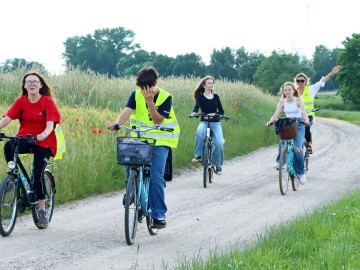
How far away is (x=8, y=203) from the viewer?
8.51 metres

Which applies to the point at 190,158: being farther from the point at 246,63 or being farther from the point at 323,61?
the point at 323,61

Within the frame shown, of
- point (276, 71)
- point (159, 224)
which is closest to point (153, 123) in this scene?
point (159, 224)

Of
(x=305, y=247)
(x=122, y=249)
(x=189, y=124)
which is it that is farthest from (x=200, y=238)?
(x=189, y=124)

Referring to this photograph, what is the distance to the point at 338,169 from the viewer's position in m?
16.7

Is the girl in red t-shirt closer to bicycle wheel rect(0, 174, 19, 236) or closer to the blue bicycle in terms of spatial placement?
bicycle wheel rect(0, 174, 19, 236)

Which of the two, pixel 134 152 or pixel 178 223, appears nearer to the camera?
pixel 134 152

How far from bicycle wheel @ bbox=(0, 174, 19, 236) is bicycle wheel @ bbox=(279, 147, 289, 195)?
212 inches

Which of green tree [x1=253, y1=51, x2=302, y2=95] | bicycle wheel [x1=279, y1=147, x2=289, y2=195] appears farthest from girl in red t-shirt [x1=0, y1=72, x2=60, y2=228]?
green tree [x1=253, y1=51, x2=302, y2=95]

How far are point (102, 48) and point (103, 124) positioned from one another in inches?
4287

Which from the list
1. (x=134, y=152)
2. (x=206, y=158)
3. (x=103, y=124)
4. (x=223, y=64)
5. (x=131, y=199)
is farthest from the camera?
(x=223, y=64)

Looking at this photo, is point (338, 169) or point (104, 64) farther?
point (104, 64)

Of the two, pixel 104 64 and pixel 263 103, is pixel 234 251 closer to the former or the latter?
pixel 263 103

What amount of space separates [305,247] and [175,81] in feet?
73.7

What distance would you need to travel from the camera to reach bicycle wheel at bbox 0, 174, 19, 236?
835 centimetres
